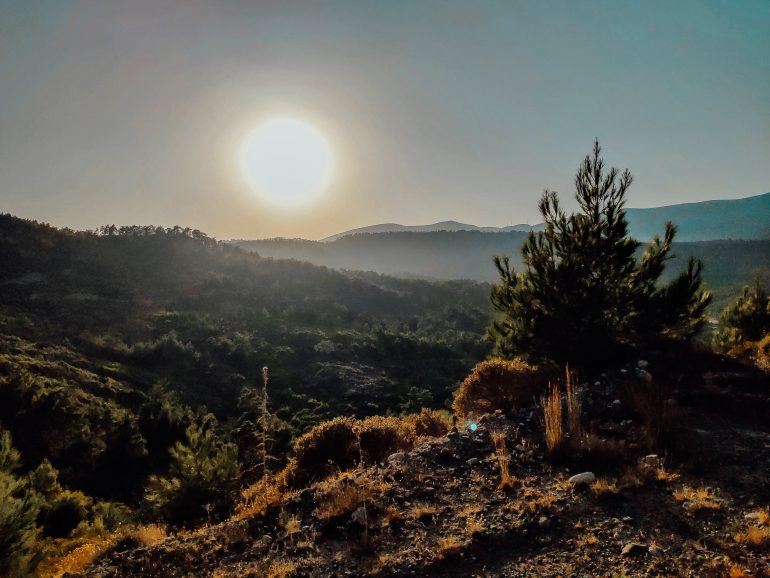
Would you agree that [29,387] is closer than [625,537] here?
No

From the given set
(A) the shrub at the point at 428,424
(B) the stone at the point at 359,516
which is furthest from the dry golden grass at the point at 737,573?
(A) the shrub at the point at 428,424

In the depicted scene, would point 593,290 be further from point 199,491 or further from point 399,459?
point 199,491

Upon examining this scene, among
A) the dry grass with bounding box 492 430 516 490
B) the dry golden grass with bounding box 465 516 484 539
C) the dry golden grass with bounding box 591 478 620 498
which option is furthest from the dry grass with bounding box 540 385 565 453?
the dry golden grass with bounding box 465 516 484 539

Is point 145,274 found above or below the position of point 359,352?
above

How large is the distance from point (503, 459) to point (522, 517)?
44.6 inches

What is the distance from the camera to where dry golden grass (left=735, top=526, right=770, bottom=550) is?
360cm

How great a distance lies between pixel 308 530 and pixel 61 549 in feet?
17.0

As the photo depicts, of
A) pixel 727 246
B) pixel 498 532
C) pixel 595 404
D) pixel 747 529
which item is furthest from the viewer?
pixel 727 246

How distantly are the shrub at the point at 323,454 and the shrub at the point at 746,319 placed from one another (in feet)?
57.0

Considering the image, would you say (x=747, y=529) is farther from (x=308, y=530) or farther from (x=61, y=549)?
(x=61, y=549)

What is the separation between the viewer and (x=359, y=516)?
457 cm

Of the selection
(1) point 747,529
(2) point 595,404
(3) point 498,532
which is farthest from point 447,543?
(2) point 595,404

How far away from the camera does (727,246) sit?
415 ft

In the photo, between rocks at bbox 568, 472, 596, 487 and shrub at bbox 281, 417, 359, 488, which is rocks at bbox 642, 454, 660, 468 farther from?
shrub at bbox 281, 417, 359, 488
